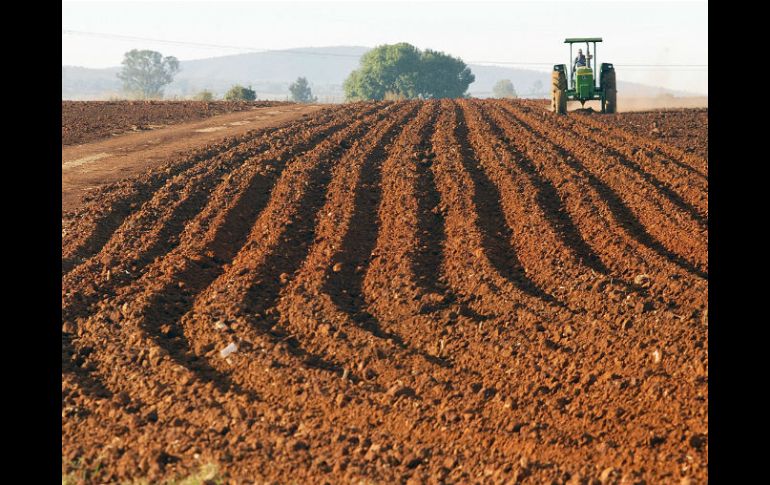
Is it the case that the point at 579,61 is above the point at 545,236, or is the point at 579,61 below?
above

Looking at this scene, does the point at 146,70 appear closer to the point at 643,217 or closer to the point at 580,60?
the point at 580,60

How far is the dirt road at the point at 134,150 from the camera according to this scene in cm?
1413

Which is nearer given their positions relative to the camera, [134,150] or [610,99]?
[134,150]

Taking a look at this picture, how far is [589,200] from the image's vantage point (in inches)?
481

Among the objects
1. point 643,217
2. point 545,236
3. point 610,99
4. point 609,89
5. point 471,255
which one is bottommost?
point 471,255

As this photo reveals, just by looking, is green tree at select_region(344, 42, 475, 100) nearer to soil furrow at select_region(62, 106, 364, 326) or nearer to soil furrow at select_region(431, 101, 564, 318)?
soil furrow at select_region(62, 106, 364, 326)

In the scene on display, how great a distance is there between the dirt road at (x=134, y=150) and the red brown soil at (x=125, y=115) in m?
0.73

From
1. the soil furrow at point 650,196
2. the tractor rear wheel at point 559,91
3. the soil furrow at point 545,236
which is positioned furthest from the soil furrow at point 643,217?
the tractor rear wheel at point 559,91

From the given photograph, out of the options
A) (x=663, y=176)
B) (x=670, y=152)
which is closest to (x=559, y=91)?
(x=670, y=152)

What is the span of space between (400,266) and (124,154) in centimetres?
992

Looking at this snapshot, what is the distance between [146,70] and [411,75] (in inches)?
3223

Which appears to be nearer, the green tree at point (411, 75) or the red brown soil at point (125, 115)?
the red brown soil at point (125, 115)

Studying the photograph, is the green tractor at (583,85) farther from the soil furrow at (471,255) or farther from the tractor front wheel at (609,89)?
the soil furrow at (471,255)

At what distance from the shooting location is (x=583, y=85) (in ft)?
77.4
